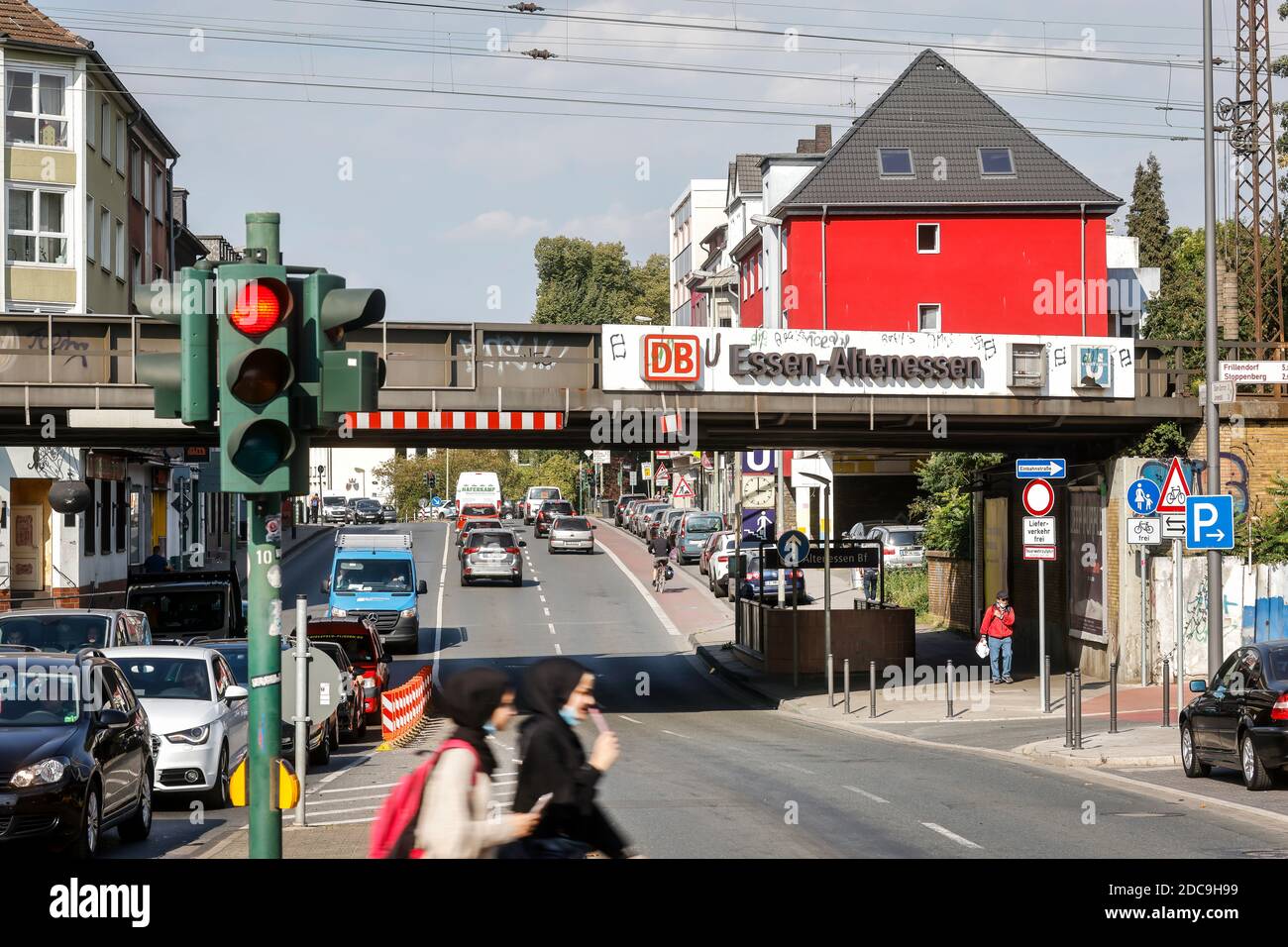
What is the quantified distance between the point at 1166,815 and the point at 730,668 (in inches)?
780

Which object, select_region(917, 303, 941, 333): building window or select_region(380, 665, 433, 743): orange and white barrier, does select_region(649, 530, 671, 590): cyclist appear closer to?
select_region(917, 303, 941, 333): building window

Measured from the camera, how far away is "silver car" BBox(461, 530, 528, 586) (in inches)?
2074

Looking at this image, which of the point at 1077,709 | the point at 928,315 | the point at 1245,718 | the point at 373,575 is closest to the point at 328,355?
the point at 1245,718

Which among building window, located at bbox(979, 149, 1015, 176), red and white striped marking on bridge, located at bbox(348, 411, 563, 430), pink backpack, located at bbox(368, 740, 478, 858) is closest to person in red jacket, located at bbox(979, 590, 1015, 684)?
red and white striped marking on bridge, located at bbox(348, 411, 563, 430)

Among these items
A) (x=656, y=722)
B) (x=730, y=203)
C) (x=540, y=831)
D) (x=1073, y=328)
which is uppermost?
(x=730, y=203)

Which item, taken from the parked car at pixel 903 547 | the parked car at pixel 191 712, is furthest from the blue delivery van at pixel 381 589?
the parked car at pixel 191 712

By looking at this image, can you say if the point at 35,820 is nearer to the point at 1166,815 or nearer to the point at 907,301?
the point at 1166,815

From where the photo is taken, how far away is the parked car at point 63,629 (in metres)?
20.3

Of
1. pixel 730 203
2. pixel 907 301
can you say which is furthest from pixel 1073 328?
pixel 730 203

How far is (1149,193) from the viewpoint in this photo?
8731 centimetres

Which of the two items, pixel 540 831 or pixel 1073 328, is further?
pixel 1073 328

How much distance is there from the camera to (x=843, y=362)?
26.2m

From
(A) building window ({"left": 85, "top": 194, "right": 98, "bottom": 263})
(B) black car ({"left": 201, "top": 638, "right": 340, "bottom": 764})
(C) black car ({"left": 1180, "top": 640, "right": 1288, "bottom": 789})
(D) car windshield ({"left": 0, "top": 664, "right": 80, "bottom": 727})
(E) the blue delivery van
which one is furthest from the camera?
(A) building window ({"left": 85, "top": 194, "right": 98, "bottom": 263})

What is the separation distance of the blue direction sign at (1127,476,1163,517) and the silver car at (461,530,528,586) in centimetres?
3161
